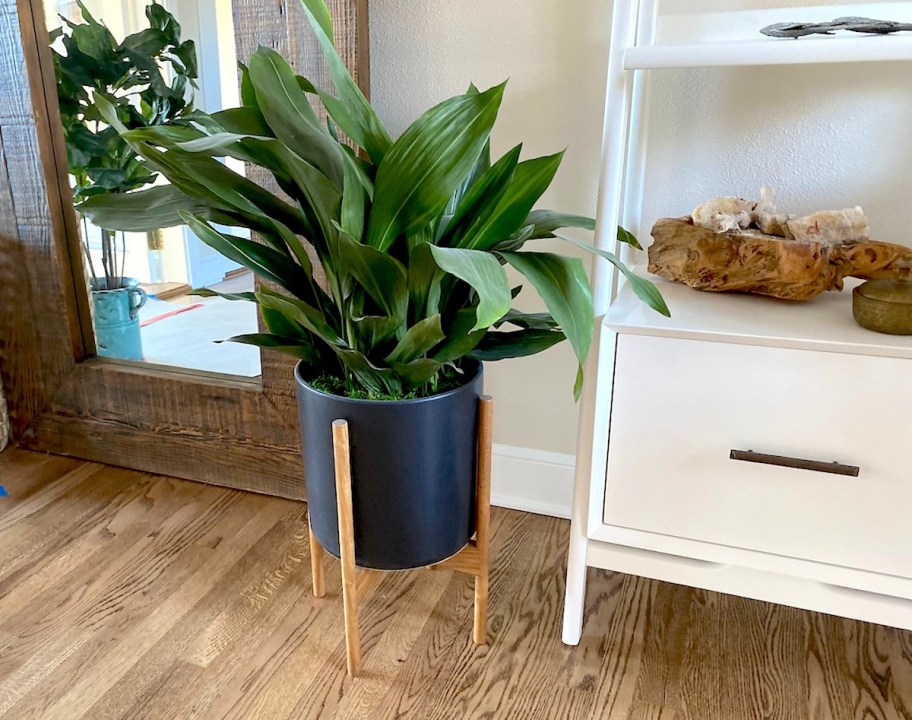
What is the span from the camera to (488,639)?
1069 millimetres

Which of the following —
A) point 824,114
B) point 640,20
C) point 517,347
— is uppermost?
point 640,20

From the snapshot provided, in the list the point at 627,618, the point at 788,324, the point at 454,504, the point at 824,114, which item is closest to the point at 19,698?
the point at 454,504

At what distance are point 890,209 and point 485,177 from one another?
0.70 meters

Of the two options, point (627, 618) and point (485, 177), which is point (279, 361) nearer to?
point (485, 177)

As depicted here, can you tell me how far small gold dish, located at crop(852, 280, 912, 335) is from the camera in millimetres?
803

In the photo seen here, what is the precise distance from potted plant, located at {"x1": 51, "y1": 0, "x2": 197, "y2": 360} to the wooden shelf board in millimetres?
978

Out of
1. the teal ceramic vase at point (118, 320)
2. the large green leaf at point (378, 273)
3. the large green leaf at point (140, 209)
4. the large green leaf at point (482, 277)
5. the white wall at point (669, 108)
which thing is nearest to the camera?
the large green leaf at point (482, 277)

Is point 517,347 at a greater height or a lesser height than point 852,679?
greater

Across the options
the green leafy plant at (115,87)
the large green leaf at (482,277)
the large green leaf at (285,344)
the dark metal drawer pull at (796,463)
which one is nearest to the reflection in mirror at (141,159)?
the green leafy plant at (115,87)

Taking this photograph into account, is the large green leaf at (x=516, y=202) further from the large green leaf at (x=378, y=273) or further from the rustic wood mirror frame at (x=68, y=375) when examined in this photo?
the rustic wood mirror frame at (x=68, y=375)

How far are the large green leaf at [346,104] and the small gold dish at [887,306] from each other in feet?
2.00

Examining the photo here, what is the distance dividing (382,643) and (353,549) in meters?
0.22

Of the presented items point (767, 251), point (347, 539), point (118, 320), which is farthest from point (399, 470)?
point (118, 320)

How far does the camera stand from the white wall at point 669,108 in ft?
3.57
